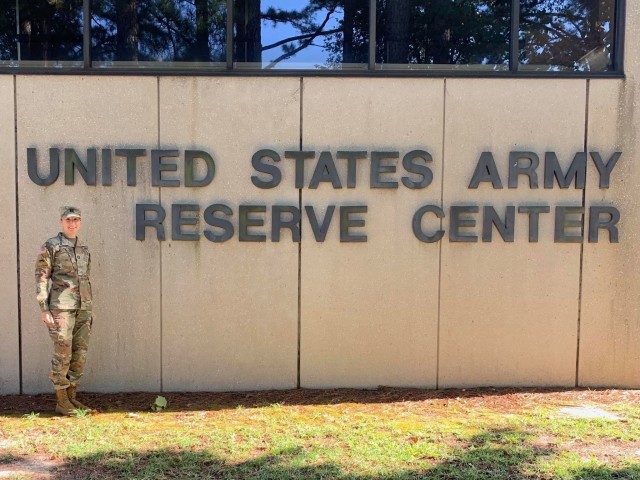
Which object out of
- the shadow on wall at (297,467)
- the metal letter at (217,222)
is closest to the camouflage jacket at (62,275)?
the metal letter at (217,222)

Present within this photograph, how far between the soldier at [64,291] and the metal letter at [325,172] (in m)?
2.20

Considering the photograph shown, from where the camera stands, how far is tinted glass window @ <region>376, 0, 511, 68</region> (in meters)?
6.77

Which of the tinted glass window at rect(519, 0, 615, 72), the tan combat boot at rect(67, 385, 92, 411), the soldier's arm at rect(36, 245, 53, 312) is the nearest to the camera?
the soldier's arm at rect(36, 245, 53, 312)

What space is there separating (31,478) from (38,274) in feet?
6.42

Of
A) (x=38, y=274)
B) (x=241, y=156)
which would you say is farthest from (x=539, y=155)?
(x=38, y=274)

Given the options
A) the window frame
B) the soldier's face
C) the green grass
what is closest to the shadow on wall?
the green grass

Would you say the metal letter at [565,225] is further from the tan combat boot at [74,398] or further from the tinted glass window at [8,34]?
the tinted glass window at [8,34]

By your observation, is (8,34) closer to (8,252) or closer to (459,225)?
(8,252)

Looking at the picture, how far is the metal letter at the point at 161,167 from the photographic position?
21.7 ft

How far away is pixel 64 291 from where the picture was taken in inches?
240

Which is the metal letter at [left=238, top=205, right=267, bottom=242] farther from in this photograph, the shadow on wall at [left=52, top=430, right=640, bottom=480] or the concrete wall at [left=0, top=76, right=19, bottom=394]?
the shadow on wall at [left=52, top=430, right=640, bottom=480]

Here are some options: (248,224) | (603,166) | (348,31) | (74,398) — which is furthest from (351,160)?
(74,398)

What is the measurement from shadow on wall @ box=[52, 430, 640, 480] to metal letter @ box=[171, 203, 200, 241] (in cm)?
219

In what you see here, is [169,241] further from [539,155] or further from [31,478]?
[539,155]
